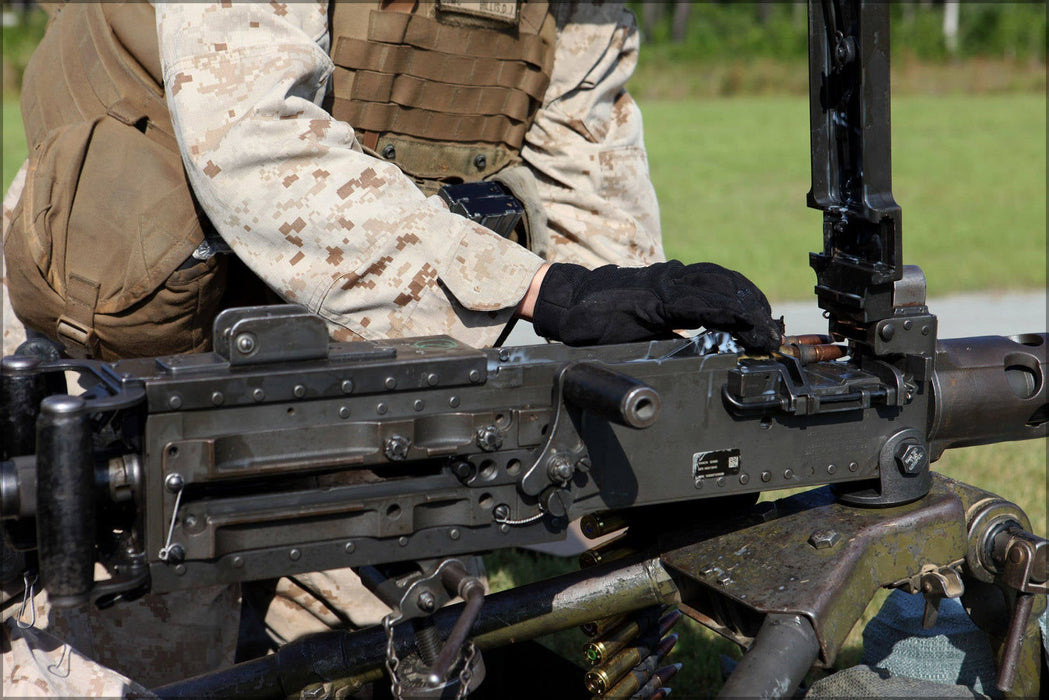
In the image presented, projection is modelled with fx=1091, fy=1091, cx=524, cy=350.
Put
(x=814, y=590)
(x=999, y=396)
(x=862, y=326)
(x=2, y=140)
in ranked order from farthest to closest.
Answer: (x=2, y=140) < (x=999, y=396) < (x=862, y=326) < (x=814, y=590)

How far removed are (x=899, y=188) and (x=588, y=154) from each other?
11.1 m

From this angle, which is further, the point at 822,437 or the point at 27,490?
the point at 822,437

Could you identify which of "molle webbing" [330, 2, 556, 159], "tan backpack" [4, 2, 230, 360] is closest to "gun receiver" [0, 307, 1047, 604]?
"tan backpack" [4, 2, 230, 360]

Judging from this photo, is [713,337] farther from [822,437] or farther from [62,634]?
[62,634]

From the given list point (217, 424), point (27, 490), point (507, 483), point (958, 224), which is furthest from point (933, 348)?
point (958, 224)

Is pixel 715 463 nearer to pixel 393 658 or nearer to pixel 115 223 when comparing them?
pixel 393 658

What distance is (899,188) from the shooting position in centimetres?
1323

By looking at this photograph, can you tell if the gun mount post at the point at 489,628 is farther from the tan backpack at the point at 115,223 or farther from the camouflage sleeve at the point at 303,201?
the tan backpack at the point at 115,223

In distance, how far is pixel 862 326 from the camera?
201 cm

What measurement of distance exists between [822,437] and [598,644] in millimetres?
630

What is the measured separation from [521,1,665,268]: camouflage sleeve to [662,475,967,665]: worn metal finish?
115 cm

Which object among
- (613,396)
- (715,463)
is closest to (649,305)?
(715,463)

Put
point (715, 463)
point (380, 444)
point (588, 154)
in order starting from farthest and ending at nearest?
1. point (588, 154)
2. point (715, 463)
3. point (380, 444)

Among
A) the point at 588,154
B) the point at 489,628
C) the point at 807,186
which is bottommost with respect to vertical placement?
the point at 807,186
